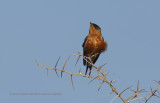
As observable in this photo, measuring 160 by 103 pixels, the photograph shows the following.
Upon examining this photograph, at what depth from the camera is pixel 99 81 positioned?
2.01 metres

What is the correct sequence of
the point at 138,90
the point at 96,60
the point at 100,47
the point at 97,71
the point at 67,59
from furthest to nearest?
the point at 96,60, the point at 100,47, the point at 97,71, the point at 138,90, the point at 67,59

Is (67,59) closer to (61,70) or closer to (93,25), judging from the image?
(61,70)

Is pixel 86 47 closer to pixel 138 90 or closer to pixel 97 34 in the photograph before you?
pixel 97 34

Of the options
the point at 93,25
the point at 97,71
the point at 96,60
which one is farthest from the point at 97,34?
the point at 97,71

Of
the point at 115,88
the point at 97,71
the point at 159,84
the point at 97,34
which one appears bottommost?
the point at 159,84

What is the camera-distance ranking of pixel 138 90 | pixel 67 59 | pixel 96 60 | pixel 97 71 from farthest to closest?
pixel 96 60, pixel 97 71, pixel 138 90, pixel 67 59

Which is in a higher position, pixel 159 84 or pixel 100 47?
pixel 100 47

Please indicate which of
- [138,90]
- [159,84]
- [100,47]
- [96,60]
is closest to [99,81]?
[138,90]

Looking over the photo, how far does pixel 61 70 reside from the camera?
186cm

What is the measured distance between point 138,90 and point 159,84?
140mm

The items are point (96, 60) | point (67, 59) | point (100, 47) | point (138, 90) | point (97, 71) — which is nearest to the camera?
point (67, 59)

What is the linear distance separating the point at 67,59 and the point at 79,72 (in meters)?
0.22

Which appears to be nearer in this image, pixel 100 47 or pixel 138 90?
pixel 138 90

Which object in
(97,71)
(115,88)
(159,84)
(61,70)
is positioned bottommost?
(159,84)
